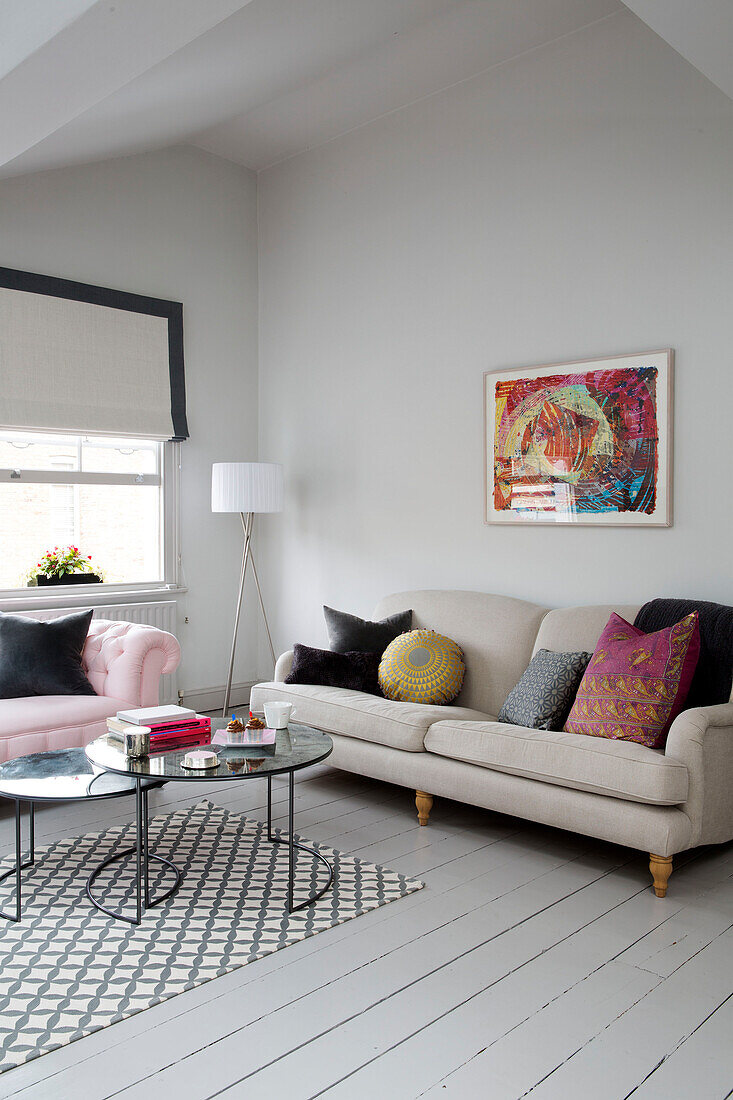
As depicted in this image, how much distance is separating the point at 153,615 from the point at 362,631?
1.44m

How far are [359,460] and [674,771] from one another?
2809 millimetres

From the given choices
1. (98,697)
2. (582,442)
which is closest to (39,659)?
(98,697)

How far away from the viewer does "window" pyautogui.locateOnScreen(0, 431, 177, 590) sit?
4.76 metres

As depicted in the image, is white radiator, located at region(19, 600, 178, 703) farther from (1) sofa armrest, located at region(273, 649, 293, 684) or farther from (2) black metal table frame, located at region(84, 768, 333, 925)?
(2) black metal table frame, located at region(84, 768, 333, 925)

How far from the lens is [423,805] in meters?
3.58

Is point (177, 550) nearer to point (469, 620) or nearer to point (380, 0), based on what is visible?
point (469, 620)

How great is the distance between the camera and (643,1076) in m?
1.99

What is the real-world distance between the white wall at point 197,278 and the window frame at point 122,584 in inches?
3.3

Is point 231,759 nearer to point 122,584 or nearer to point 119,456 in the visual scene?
point 122,584

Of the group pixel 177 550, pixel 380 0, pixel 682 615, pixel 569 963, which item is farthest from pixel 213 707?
pixel 380 0

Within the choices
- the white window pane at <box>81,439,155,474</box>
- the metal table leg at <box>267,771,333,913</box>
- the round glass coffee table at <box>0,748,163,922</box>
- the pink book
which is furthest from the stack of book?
the white window pane at <box>81,439,155,474</box>

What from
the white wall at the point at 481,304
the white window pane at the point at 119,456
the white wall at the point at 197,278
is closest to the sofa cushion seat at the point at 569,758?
the white wall at the point at 481,304

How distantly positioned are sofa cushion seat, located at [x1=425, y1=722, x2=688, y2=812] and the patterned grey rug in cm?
57

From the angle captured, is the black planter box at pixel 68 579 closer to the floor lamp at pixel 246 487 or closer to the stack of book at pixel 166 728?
the floor lamp at pixel 246 487
